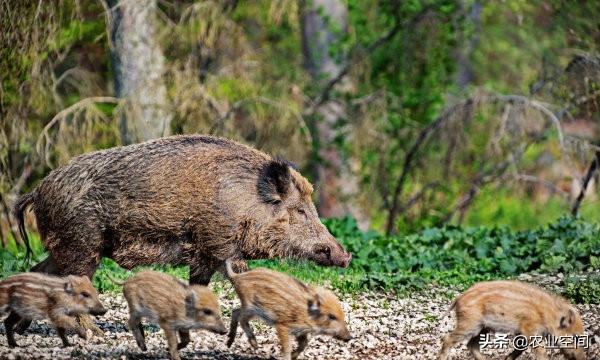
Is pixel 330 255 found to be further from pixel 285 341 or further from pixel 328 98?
pixel 328 98

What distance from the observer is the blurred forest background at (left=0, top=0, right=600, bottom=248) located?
1408 centimetres

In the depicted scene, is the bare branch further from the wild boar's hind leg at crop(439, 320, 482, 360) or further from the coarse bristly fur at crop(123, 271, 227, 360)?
the coarse bristly fur at crop(123, 271, 227, 360)

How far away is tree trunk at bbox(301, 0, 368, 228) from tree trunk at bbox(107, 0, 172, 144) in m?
3.19

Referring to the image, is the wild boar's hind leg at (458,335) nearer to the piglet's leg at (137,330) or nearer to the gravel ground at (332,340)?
the gravel ground at (332,340)

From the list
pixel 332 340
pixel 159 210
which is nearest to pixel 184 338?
pixel 332 340

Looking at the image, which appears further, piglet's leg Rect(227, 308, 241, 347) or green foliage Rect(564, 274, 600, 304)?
green foliage Rect(564, 274, 600, 304)

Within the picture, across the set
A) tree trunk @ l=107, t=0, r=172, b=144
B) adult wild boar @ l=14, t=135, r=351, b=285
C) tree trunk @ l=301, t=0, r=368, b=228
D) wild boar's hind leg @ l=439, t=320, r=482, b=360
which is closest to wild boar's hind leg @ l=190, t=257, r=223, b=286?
adult wild boar @ l=14, t=135, r=351, b=285

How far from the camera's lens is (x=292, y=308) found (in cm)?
730

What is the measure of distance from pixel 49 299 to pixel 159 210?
1.41m

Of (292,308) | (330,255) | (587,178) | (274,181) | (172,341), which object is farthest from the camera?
(587,178)

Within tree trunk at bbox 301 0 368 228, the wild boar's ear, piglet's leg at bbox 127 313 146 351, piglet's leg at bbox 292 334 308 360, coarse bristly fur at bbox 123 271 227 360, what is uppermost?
the wild boar's ear

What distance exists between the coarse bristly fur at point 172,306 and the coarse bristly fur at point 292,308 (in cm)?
30

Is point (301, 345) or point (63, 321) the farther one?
point (63, 321)

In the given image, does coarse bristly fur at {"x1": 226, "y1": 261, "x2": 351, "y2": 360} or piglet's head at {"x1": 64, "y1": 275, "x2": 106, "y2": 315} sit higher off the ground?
coarse bristly fur at {"x1": 226, "y1": 261, "x2": 351, "y2": 360}
